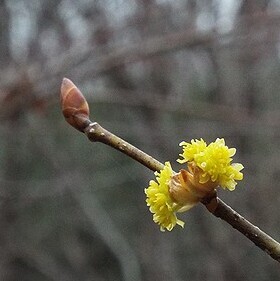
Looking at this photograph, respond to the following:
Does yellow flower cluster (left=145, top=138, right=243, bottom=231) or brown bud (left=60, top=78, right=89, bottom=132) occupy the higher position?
brown bud (left=60, top=78, right=89, bottom=132)

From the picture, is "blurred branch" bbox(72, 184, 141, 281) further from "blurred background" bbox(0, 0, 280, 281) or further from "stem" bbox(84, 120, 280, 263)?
"stem" bbox(84, 120, 280, 263)

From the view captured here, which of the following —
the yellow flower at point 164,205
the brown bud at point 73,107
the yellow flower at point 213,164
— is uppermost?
the brown bud at point 73,107

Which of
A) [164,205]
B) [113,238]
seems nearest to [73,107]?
A: [164,205]

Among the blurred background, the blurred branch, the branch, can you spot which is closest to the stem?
the branch

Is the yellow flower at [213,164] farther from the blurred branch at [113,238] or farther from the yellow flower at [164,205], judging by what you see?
the blurred branch at [113,238]

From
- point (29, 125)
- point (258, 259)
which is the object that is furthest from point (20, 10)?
point (258, 259)

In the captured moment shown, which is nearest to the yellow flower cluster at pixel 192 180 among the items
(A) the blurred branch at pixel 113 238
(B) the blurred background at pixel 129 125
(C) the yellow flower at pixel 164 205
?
(C) the yellow flower at pixel 164 205

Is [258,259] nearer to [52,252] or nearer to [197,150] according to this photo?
[52,252]
